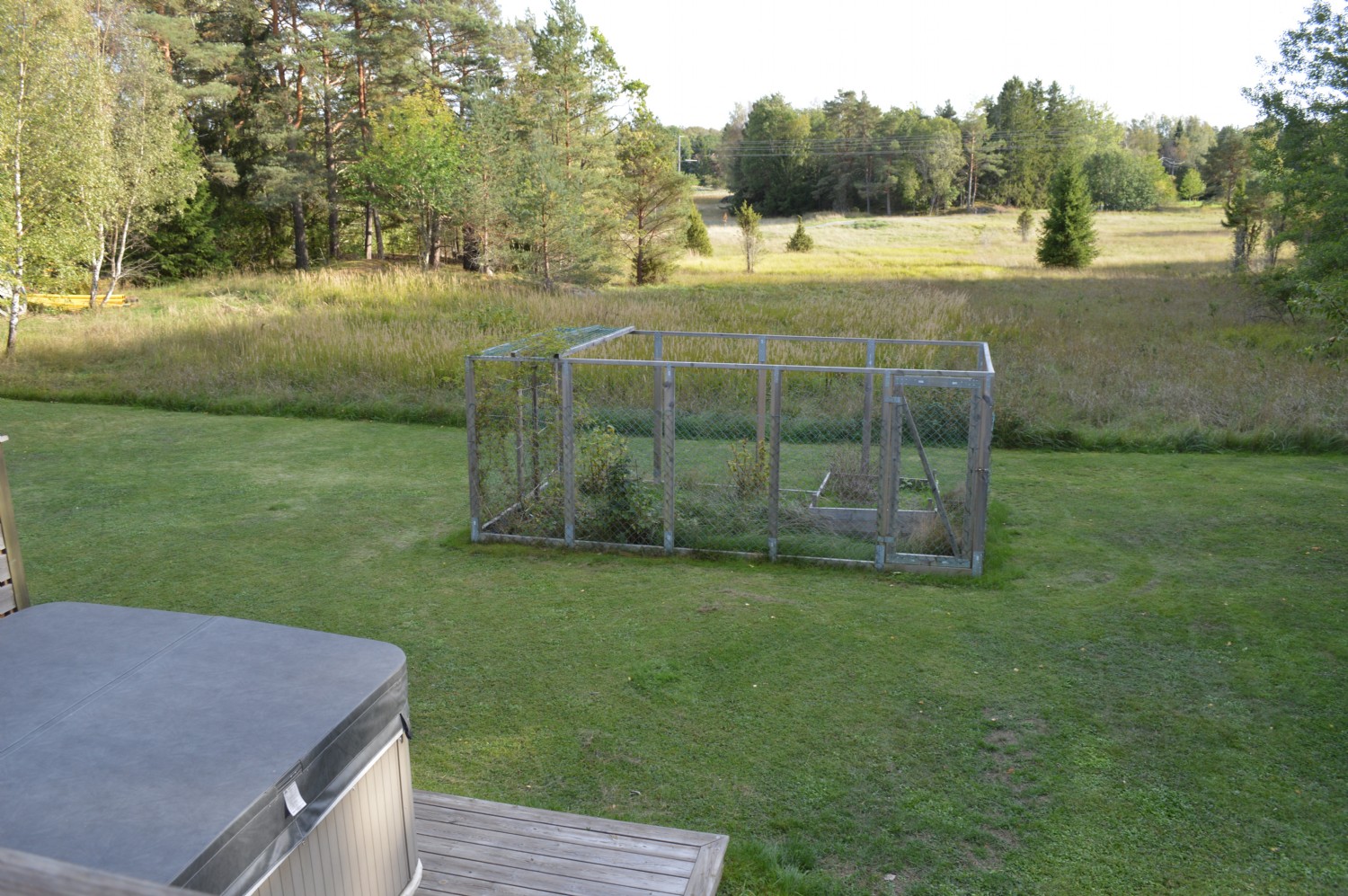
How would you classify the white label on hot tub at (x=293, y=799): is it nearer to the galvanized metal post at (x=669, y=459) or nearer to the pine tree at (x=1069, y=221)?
the galvanized metal post at (x=669, y=459)

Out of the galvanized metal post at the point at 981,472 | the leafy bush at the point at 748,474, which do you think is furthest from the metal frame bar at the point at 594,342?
the galvanized metal post at the point at 981,472

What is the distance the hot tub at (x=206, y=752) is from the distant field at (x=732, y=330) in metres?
8.46

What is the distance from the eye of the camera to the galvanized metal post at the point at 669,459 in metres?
6.98

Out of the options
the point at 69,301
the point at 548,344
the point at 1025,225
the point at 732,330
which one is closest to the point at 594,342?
the point at 548,344

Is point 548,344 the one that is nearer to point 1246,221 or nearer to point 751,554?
point 751,554

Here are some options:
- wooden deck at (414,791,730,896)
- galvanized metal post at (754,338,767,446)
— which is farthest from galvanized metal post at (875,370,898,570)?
wooden deck at (414,791,730,896)

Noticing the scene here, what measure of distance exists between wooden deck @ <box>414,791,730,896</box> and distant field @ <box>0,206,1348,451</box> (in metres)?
8.10

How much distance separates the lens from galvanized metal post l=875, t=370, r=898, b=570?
22.0 feet

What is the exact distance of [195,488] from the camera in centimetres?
946

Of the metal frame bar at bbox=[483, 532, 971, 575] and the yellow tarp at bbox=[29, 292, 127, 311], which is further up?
the yellow tarp at bbox=[29, 292, 127, 311]

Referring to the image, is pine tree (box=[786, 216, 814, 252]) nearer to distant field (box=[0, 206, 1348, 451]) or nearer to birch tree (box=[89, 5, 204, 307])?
distant field (box=[0, 206, 1348, 451])

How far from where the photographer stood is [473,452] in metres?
7.64

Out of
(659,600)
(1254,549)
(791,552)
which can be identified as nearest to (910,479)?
(791,552)

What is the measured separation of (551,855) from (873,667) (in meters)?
2.62
